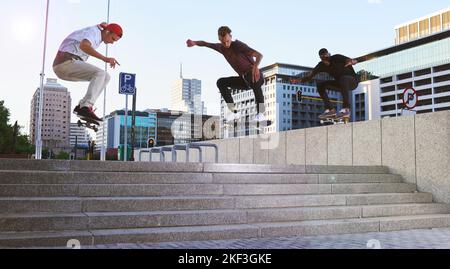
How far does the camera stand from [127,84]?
40.1 feet

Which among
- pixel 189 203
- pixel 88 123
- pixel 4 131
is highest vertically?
pixel 4 131

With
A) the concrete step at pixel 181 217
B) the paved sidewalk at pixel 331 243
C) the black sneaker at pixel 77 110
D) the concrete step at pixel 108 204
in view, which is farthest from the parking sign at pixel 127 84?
the paved sidewalk at pixel 331 243

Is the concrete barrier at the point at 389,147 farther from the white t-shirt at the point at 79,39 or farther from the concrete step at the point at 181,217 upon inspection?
the white t-shirt at the point at 79,39

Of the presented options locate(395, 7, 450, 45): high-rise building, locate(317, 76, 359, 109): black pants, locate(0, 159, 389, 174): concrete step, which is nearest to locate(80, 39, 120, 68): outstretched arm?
locate(0, 159, 389, 174): concrete step

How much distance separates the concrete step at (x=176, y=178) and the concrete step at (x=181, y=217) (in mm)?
1017

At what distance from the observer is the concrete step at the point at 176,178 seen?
293 inches

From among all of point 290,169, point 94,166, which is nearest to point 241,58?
point 290,169

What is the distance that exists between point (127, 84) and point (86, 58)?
374cm

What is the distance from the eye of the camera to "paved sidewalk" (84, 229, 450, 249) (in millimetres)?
6418

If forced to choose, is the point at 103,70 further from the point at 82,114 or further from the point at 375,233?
the point at 375,233

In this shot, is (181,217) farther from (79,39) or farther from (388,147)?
(388,147)

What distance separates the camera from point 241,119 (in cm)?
1441

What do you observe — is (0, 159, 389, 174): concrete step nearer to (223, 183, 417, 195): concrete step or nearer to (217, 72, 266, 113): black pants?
(223, 183, 417, 195): concrete step

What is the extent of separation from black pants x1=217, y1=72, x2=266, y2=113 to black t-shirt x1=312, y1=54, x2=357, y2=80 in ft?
5.56
